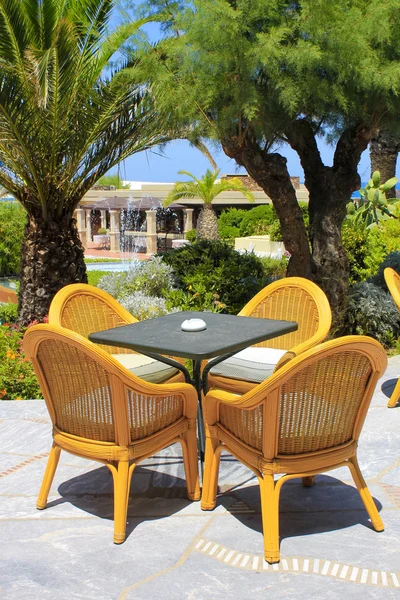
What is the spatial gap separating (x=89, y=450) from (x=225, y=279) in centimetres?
474

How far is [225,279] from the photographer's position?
766 centimetres

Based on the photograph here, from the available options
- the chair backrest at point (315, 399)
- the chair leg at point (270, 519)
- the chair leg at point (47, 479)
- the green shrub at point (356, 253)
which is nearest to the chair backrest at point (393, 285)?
the chair backrest at point (315, 399)

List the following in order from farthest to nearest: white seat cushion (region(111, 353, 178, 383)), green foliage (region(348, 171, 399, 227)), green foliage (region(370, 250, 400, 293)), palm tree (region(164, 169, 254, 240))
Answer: palm tree (region(164, 169, 254, 240)), green foliage (region(348, 171, 399, 227)), green foliage (region(370, 250, 400, 293)), white seat cushion (region(111, 353, 178, 383))

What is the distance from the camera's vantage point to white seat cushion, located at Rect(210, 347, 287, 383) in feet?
12.9

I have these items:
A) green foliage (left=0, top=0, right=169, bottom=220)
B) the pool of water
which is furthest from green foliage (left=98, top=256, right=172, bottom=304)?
the pool of water

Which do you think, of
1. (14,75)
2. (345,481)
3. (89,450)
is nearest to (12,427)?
(89,450)

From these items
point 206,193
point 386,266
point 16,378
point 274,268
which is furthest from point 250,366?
point 206,193

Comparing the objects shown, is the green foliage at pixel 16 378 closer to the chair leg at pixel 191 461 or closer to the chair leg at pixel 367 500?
the chair leg at pixel 191 461

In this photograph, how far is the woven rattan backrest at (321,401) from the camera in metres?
2.80

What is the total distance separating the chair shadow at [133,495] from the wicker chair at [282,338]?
69 cm

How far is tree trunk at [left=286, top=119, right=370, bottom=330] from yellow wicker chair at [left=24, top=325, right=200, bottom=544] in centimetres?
478

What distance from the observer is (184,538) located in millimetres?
3023

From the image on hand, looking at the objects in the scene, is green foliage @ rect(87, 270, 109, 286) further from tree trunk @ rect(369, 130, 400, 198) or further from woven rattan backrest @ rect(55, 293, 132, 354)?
woven rattan backrest @ rect(55, 293, 132, 354)

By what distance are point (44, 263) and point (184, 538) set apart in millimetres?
4858
